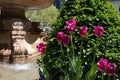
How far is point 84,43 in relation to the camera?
4098 mm

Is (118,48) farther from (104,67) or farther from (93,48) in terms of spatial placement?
(104,67)

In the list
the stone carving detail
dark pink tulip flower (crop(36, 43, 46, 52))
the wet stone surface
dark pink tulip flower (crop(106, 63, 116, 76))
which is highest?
dark pink tulip flower (crop(36, 43, 46, 52))

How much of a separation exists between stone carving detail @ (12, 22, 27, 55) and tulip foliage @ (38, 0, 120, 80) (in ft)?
21.5

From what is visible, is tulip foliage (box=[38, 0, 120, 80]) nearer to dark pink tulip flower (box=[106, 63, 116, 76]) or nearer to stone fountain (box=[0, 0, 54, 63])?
dark pink tulip flower (box=[106, 63, 116, 76])

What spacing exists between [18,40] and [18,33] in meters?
0.24

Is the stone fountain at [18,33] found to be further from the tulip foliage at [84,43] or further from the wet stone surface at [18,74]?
the tulip foliage at [84,43]

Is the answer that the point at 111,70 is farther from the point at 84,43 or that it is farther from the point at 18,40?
the point at 18,40

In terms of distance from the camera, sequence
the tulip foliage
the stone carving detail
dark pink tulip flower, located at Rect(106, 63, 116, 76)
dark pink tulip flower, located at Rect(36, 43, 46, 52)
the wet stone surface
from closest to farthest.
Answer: dark pink tulip flower, located at Rect(106, 63, 116, 76)
the tulip foliage
dark pink tulip flower, located at Rect(36, 43, 46, 52)
the wet stone surface
the stone carving detail

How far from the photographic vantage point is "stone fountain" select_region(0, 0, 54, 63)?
10992 millimetres

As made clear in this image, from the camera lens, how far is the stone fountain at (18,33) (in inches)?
433

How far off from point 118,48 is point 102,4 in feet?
1.97

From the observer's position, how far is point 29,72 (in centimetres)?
886

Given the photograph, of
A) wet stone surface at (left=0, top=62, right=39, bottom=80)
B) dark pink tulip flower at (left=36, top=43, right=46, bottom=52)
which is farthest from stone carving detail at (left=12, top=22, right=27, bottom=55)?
dark pink tulip flower at (left=36, top=43, right=46, bottom=52)

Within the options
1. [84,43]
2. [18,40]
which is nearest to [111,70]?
[84,43]
